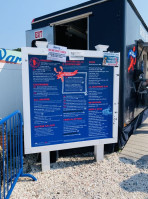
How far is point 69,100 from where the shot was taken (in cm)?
288

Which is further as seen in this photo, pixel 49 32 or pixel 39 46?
pixel 49 32

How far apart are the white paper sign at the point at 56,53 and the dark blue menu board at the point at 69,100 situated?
9 cm

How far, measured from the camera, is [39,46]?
2.61 m

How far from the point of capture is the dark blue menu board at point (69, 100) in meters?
2.69

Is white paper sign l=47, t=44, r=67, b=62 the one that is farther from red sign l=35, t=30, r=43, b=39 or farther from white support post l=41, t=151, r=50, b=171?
red sign l=35, t=30, r=43, b=39

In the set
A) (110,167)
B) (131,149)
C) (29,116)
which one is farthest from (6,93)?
(131,149)

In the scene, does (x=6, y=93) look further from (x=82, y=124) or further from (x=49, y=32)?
(x=82, y=124)

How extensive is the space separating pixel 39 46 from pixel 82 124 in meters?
1.62

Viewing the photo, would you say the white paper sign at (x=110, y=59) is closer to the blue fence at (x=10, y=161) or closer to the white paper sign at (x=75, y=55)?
the white paper sign at (x=75, y=55)

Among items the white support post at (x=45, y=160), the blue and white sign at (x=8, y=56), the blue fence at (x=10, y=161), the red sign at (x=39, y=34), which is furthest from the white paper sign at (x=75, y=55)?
the blue and white sign at (x=8, y=56)

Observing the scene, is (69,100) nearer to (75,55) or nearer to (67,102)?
(67,102)

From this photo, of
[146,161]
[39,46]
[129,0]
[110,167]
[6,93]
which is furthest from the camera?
[6,93]

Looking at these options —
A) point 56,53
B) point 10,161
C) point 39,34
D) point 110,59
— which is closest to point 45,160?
point 10,161

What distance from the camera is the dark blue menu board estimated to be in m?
2.69
